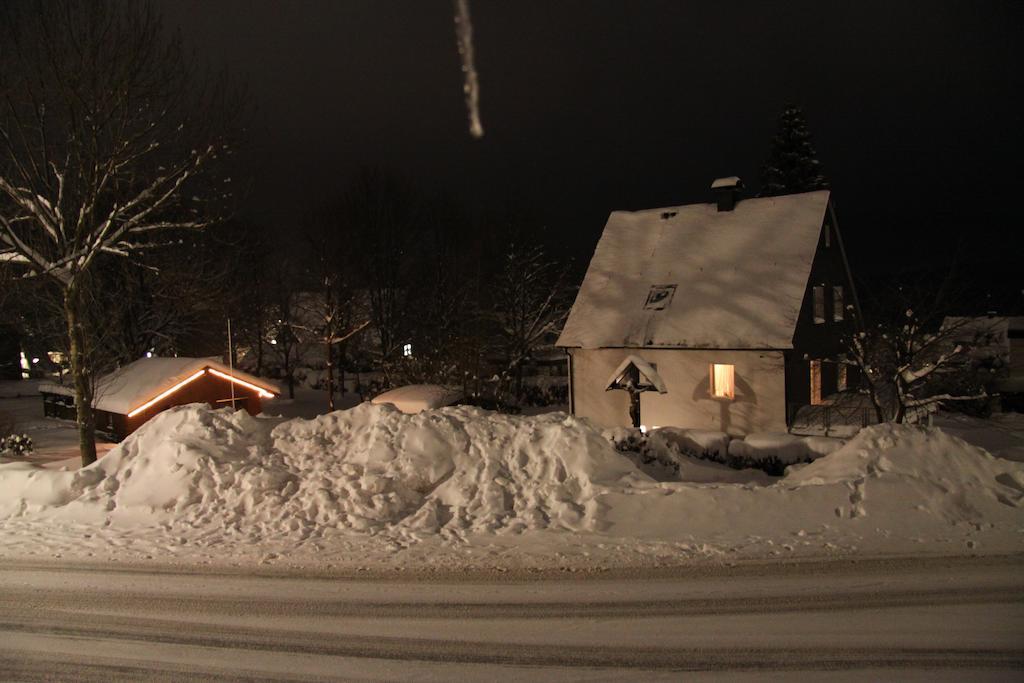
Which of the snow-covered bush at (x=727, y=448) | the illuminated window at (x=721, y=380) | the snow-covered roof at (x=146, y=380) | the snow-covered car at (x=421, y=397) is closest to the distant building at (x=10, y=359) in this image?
the snow-covered roof at (x=146, y=380)

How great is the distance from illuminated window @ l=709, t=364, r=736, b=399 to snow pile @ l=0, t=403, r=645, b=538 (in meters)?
10.4

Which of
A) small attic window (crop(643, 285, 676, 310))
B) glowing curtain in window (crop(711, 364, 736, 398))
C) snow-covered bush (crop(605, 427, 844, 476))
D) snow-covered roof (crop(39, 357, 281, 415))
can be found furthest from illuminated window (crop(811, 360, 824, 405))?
snow-covered roof (crop(39, 357, 281, 415))

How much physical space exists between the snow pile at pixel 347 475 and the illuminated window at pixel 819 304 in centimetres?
1462

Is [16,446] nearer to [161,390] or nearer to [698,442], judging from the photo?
[161,390]

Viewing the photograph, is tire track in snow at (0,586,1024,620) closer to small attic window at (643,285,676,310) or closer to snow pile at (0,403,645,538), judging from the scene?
snow pile at (0,403,645,538)

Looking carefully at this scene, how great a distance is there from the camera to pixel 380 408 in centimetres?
1184

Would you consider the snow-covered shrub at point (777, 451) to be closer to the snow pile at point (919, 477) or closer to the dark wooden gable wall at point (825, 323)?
the snow pile at point (919, 477)

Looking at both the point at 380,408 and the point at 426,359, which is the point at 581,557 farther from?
the point at 426,359

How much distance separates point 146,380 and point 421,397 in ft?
31.0

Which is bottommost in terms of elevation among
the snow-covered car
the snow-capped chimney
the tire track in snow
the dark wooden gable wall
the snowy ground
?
the snow-covered car

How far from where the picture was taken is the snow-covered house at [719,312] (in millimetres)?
20000

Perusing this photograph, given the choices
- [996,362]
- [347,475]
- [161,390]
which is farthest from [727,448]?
[996,362]

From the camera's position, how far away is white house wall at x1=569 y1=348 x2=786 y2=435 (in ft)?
64.5

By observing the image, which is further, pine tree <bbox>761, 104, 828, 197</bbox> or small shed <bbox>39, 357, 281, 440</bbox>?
pine tree <bbox>761, 104, 828, 197</bbox>
